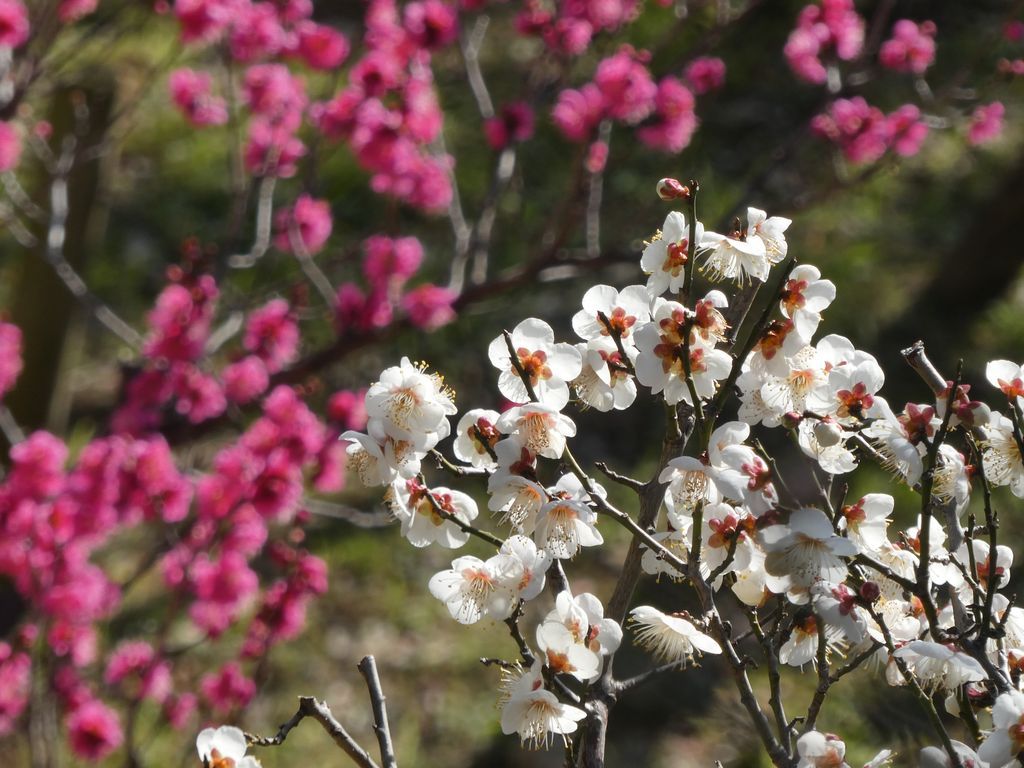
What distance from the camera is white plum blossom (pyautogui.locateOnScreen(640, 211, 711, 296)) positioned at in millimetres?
1141

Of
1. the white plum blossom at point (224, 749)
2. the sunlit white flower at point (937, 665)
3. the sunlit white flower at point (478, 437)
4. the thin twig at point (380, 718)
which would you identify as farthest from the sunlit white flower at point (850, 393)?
the white plum blossom at point (224, 749)

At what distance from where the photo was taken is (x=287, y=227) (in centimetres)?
327

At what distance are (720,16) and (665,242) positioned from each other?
2.49 m

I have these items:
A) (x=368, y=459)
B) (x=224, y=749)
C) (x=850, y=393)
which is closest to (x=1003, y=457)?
(x=850, y=393)

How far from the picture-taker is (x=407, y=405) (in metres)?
1.14

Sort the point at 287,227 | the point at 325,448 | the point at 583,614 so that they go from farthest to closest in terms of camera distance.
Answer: the point at 287,227 → the point at 325,448 → the point at 583,614

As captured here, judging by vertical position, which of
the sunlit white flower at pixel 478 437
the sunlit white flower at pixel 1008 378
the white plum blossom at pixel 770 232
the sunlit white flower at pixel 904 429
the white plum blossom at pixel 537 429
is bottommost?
the sunlit white flower at pixel 478 437

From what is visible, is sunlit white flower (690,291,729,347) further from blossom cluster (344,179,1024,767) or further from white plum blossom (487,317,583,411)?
white plum blossom (487,317,583,411)

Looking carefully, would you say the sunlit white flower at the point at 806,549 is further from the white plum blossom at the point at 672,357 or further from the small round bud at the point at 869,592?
the white plum blossom at the point at 672,357

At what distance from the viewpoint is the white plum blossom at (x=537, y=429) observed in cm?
108

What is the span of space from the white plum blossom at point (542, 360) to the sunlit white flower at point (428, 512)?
131mm

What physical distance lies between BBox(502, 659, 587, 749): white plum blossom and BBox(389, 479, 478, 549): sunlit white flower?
6.9 inches

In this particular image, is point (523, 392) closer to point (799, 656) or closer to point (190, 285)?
point (799, 656)

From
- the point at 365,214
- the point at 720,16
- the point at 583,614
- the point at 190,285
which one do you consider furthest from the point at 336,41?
the point at 583,614
